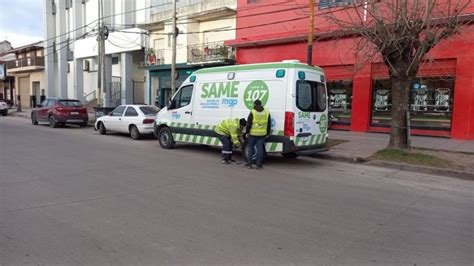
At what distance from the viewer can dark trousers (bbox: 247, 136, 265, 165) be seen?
938 cm

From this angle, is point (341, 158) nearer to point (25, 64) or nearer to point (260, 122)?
point (260, 122)

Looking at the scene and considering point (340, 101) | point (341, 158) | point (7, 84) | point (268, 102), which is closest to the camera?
point (268, 102)

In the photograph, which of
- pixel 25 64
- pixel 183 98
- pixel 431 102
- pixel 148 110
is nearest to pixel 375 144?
pixel 431 102

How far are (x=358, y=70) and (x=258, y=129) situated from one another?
481cm

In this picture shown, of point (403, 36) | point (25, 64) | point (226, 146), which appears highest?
point (25, 64)

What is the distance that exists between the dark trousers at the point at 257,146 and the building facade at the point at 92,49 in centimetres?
1649

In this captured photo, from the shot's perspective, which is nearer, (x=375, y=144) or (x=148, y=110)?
(x=375, y=144)

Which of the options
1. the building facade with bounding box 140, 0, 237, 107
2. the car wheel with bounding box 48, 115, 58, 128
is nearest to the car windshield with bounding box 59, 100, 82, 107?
the car wheel with bounding box 48, 115, 58, 128

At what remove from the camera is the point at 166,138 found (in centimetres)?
1266

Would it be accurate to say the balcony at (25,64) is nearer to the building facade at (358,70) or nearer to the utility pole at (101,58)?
the utility pole at (101,58)

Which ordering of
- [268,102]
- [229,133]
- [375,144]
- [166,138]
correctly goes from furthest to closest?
[375,144]
[166,138]
[229,133]
[268,102]

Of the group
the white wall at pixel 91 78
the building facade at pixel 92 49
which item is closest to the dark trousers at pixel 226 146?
the building facade at pixel 92 49

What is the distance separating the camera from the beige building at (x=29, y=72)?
41.9m

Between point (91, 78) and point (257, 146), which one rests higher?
point (91, 78)
